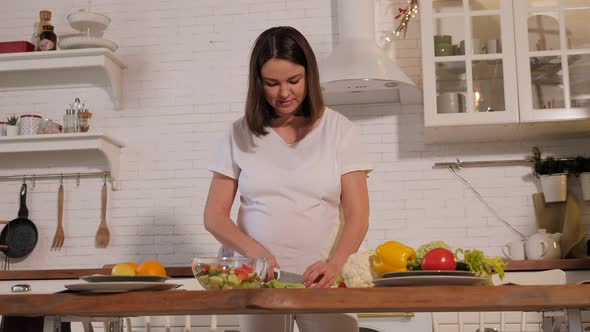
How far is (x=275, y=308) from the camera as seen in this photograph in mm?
1377

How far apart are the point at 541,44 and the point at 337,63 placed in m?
1.01

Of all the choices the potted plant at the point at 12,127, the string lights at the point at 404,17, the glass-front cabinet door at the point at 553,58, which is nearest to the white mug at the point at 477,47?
the glass-front cabinet door at the point at 553,58

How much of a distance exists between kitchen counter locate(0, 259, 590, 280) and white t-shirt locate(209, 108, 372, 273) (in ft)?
5.37

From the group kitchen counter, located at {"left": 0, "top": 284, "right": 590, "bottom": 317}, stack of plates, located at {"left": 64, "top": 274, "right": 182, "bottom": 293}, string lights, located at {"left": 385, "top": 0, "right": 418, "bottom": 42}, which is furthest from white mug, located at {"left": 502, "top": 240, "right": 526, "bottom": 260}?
stack of plates, located at {"left": 64, "top": 274, "right": 182, "bottom": 293}

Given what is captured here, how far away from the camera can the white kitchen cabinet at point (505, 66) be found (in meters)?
3.92

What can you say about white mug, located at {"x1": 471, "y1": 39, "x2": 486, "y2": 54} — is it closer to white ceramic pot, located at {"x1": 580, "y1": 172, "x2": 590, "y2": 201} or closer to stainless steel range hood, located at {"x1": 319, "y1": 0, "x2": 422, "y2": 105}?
stainless steel range hood, located at {"x1": 319, "y1": 0, "x2": 422, "y2": 105}

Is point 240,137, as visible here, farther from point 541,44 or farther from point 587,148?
point 587,148

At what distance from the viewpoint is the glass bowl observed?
1.55 m

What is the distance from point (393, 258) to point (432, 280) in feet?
0.52

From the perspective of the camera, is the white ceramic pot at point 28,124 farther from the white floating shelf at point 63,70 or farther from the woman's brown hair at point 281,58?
the woman's brown hair at point 281,58

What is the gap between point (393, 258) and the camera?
1612 millimetres

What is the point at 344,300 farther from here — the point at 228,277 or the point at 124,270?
the point at 124,270

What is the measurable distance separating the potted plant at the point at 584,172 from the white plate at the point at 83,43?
8.43ft

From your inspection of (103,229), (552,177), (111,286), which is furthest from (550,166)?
(111,286)
